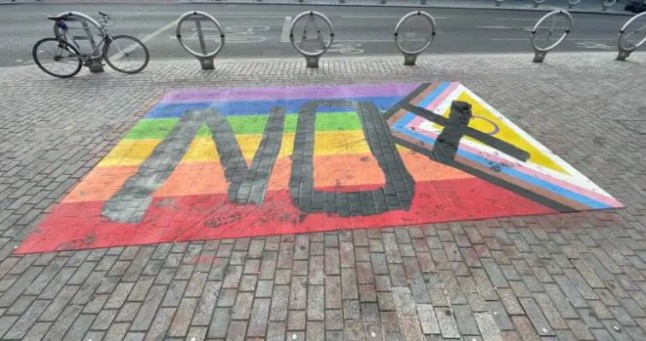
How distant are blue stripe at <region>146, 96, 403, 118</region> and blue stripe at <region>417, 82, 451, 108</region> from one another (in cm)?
46

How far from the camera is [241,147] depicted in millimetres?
4848

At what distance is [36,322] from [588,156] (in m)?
6.28

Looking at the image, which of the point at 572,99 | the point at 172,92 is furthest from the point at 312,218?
the point at 572,99

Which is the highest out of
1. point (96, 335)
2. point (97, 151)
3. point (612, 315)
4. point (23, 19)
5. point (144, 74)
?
point (23, 19)

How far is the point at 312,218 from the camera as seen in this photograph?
11.7 feet

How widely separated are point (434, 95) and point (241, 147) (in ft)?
13.0

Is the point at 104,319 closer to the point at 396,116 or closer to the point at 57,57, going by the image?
the point at 396,116

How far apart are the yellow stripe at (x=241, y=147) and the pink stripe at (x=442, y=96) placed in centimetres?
176

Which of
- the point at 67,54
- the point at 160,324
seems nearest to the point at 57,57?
the point at 67,54

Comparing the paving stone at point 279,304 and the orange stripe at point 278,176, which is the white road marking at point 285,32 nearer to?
the orange stripe at point 278,176

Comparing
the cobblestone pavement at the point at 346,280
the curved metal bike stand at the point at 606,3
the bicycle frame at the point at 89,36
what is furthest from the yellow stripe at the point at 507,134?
the curved metal bike stand at the point at 606,3

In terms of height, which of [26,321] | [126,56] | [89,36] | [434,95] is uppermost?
[89,36]

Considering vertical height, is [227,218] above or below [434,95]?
below

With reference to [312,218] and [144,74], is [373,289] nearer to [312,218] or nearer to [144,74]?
[312,218]
